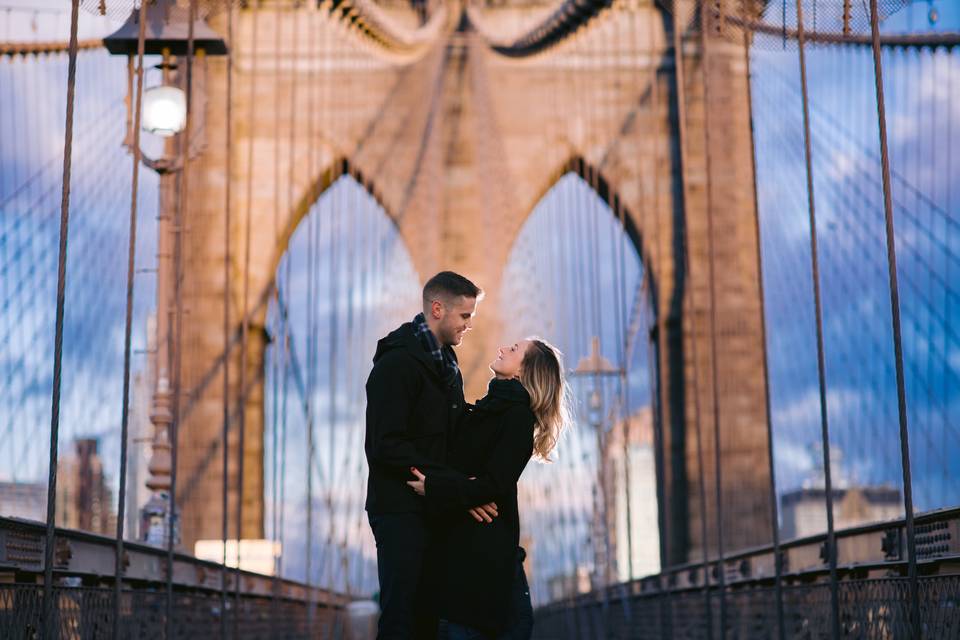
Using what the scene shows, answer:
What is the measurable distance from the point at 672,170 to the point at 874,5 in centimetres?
1746

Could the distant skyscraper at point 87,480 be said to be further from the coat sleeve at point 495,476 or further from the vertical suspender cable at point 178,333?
the coat sleeve at point 495,476

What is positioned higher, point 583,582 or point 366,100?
point 366,100

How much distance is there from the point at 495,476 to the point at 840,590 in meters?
2.78

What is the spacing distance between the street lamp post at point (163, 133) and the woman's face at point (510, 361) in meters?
5.51

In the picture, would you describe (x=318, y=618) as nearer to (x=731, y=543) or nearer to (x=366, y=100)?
(x=731, y=543)

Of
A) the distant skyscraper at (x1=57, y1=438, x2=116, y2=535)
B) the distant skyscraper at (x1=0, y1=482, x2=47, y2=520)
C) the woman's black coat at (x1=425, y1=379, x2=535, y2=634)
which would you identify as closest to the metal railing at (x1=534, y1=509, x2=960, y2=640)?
the woman's black coat at (x1=425, y1=379, x2=535, y2=634)

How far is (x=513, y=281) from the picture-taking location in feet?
82.3

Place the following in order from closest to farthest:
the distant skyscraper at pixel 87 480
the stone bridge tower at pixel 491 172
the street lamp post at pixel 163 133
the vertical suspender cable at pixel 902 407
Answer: the vertical suspender cable at pixel 902 407 → the street lamp post at pixel 163 133 → the distant skyscraper at pixel 87 480 → the stone bridge tower at pixel 491 172

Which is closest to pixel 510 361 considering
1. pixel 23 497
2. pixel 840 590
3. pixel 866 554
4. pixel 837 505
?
pixel 840 590

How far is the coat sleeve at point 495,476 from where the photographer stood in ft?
12.5

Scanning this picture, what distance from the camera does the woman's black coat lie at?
3.82 m

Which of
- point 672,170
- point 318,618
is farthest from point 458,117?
point 318,618

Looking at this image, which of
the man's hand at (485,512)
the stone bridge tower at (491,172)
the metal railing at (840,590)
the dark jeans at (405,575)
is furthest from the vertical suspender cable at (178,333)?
the stone bridge tower at (491,172)

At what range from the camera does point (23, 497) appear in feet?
43.2
